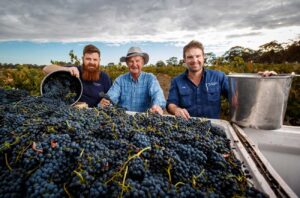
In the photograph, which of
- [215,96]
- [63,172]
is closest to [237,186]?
[63,172]

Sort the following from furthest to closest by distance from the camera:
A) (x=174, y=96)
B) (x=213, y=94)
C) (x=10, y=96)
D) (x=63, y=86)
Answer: (x=174, y=96)
(x=213, y=94)
(x=63, y=86)
(x=10, y=96)

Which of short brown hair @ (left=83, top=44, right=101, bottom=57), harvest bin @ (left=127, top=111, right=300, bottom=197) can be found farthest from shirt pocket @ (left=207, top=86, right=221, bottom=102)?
short brown hair @ (left=83, top=44, right=101, bottom=57)

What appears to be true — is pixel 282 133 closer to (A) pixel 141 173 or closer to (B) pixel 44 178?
(A) pixel 141 173

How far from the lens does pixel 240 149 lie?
1.36 m

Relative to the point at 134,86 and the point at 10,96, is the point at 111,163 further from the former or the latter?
the point at 134,86

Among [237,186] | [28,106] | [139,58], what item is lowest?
[237,186]

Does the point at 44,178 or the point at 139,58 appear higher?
the point at 139,58

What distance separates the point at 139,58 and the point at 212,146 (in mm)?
2575

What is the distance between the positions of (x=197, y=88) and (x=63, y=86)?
6.02 ft

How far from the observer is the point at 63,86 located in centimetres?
243

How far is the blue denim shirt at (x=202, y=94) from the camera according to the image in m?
3.11

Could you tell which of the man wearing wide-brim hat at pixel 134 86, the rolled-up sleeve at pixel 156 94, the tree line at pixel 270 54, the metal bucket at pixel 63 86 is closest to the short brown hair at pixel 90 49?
the man wearing wide-brim hat at pixel 134 86

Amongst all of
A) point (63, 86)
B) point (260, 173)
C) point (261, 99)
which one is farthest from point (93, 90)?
point (260, 173)

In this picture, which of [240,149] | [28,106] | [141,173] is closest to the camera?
[141,173]
